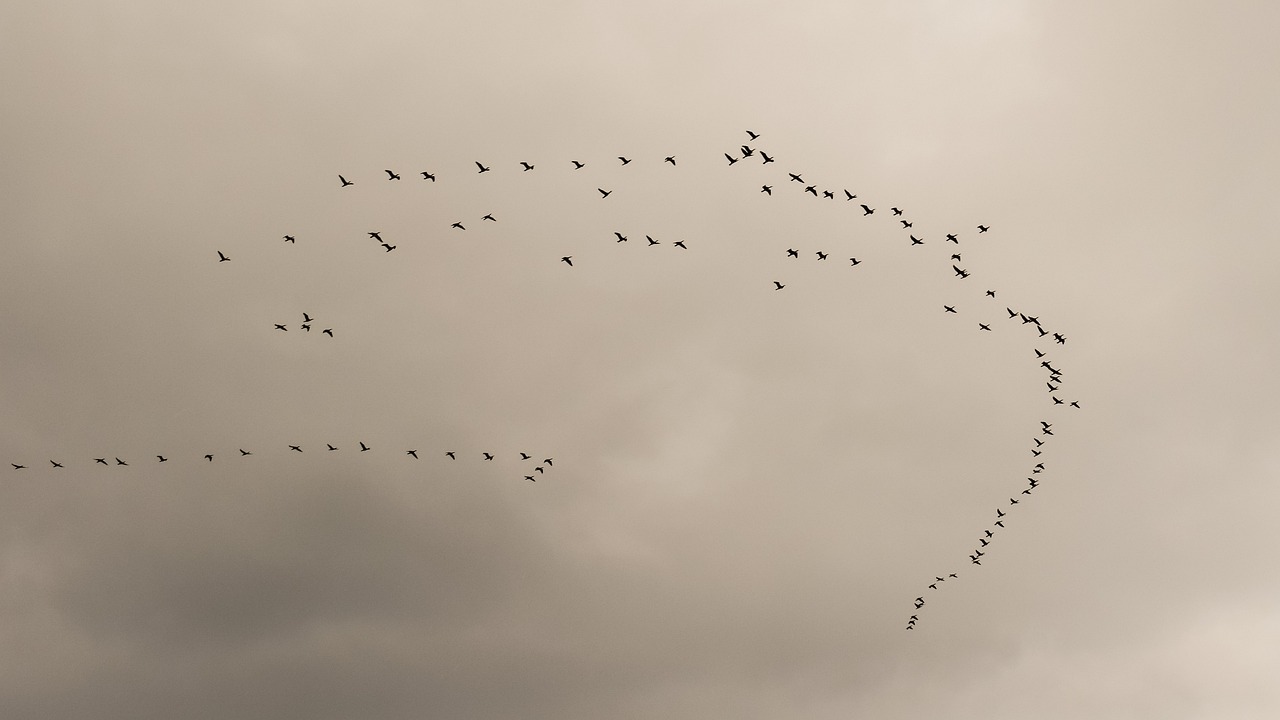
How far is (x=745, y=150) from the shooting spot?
385ft

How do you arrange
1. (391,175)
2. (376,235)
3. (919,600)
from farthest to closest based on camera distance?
(919,600) < (376,235) < (391,175)

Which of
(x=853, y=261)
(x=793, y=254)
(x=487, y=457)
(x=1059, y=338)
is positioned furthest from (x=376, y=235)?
(x=1059, y=338)

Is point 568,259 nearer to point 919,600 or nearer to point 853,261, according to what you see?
point 853,261

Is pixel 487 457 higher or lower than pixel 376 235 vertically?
lower

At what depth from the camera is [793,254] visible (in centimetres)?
13962

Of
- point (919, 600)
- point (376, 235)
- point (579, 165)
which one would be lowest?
point (919, 600)

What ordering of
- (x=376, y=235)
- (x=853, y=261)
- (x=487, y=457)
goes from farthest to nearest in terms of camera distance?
(x=487, y=457)
(x=853, y=261)
(x=376, y=235)

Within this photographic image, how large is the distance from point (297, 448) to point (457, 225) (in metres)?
53.6

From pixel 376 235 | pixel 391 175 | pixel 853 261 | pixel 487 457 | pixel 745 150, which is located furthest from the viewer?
pixel 487 457

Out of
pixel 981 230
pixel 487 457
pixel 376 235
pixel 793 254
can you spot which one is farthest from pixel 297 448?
pixel 981 230

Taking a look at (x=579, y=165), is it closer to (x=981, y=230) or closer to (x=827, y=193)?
(x=827, y=193)

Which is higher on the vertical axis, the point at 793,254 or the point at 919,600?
the point at 793,254

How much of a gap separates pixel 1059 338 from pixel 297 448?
389 ft

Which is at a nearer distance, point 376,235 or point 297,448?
point 376,235
